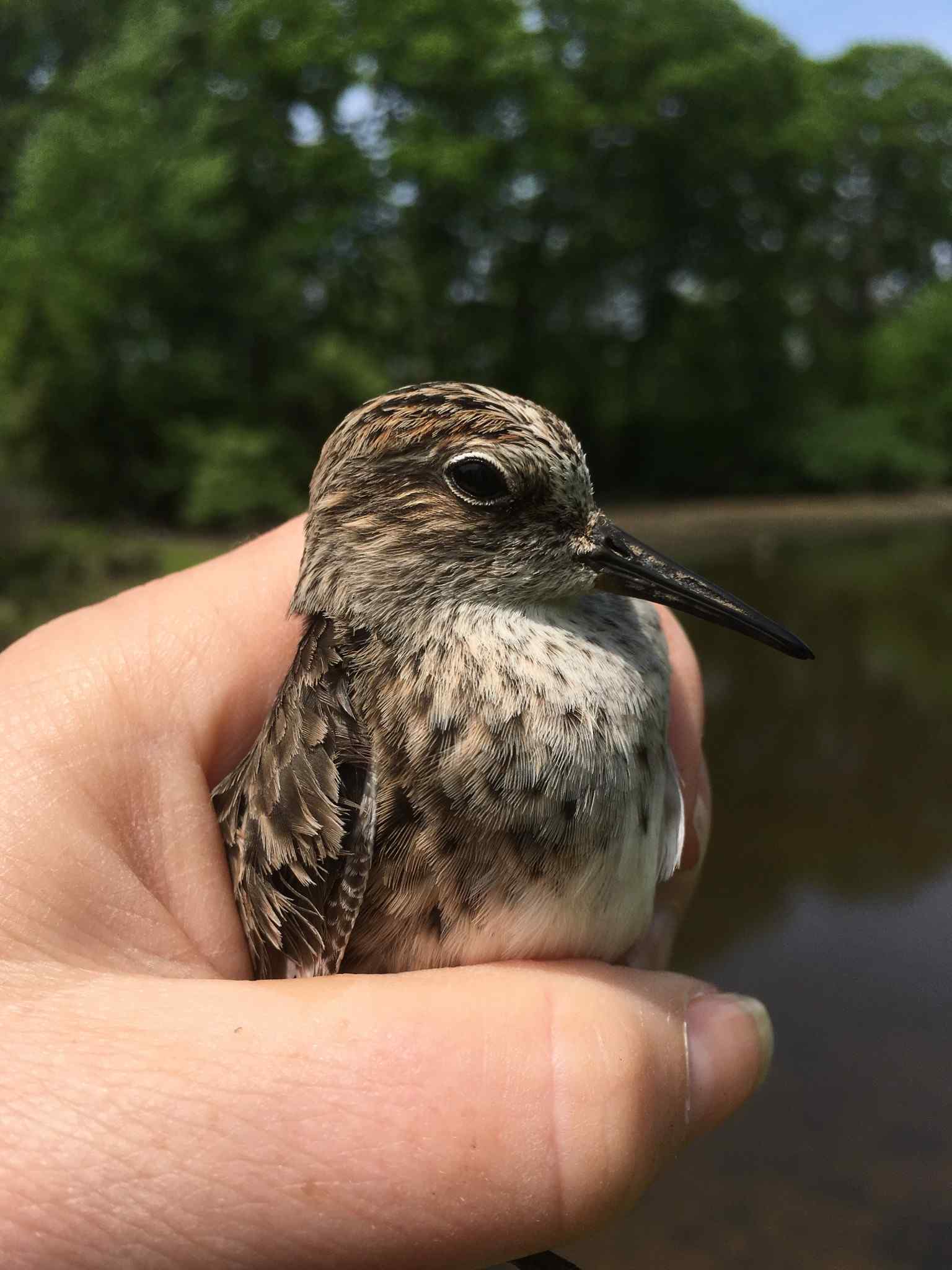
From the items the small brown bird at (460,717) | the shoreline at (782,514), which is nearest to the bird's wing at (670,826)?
the small brown bird at (460,717)

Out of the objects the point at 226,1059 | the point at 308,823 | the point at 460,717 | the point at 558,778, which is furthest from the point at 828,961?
the point at 226,1059

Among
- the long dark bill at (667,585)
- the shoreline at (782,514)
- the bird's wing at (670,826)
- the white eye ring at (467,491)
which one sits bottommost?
the shoreline at (782,514)

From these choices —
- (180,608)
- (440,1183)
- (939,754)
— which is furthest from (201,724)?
(939,754)

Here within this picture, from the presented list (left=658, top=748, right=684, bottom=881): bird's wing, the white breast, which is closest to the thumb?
the white breast

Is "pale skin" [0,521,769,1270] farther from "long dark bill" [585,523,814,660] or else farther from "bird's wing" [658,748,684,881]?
"long dark bill" [585,523,814,660]

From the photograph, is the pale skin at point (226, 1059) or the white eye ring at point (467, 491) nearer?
the pale skin at point (226, 1059)

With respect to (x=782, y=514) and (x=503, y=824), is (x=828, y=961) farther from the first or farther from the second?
(x=782, y=514)

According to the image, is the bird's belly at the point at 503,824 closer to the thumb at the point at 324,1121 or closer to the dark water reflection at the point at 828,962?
the thumb at the point at 324,1121
